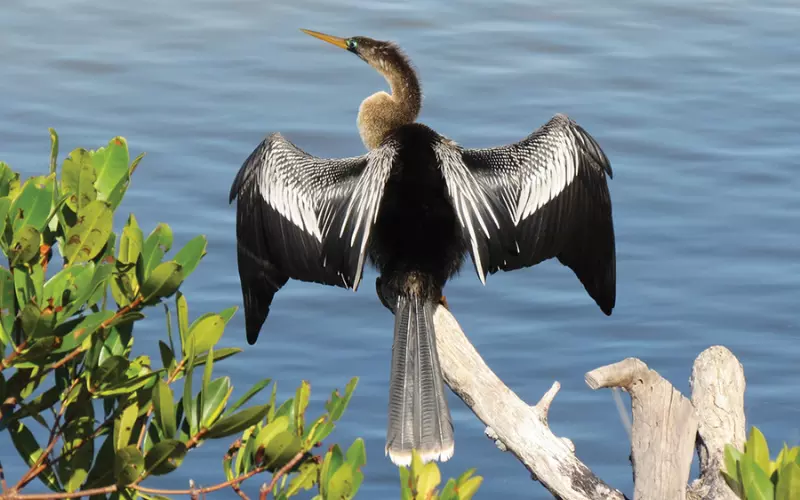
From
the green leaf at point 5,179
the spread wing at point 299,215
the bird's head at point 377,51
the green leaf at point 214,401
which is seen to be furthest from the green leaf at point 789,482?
the bird's head at point 377,51

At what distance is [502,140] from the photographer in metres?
8.90

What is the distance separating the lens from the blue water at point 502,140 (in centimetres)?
702

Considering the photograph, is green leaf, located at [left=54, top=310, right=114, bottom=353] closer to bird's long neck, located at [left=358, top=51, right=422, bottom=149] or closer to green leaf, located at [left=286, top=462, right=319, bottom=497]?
green leaf, located at [left=286, top=462, right=319, bottom=497]

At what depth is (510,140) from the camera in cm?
885

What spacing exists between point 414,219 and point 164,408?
1822 mm

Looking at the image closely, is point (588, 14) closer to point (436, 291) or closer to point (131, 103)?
point (131, 103)

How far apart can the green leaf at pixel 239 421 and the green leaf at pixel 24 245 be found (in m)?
0.49

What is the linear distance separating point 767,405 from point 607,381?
338 centimetres

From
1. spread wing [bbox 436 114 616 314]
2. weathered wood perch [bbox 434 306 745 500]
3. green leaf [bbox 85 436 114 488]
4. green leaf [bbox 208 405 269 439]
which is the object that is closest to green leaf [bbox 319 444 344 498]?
green leaf [bbox 208 405 269 439]

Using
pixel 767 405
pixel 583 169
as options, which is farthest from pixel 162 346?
pixel 767 405

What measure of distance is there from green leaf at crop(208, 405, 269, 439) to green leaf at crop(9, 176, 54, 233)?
51cm

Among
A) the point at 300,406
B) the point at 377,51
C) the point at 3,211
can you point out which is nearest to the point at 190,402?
the point at 300,406

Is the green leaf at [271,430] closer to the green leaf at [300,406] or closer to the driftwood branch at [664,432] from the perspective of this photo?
the green leaf at [300,406]

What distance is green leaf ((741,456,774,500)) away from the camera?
2602 millimetres
